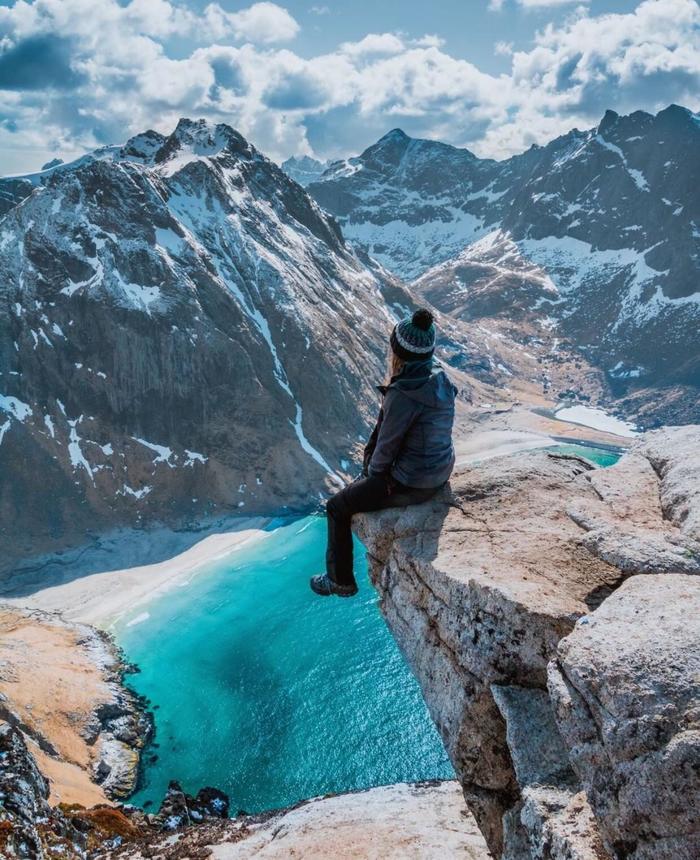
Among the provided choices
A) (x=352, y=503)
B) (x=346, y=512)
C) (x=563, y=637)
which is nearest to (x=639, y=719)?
(x=563, y=637)

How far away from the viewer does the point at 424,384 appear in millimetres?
10102

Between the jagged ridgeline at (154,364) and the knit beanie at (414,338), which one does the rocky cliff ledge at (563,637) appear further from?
the jagged ridgeline at (154,364)

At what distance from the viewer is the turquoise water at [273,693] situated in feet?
166

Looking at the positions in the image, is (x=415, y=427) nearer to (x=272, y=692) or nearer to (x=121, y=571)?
(x=272, y=692)

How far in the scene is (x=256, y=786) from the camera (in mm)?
49625

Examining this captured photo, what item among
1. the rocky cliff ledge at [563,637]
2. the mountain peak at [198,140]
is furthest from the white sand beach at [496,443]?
the rocky cliff ledge at [563,637]

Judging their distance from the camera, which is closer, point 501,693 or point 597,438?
point 501,693

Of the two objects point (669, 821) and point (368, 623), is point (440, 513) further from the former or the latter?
point (368, 623)

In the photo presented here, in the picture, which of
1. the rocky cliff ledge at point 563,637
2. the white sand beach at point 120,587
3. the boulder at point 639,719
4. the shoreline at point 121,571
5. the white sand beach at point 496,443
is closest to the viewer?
the boulder at point 639,719

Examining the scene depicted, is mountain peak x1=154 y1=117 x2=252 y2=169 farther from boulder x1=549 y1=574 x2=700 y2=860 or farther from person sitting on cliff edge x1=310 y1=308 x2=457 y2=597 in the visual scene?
boulder x1=549 y1=574 x2=700 y2=860

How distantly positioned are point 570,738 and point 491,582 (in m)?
2.48

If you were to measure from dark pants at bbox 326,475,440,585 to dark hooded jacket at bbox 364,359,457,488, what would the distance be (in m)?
0.28

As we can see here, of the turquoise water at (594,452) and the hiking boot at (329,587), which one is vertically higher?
the hiking boot at (329,587)

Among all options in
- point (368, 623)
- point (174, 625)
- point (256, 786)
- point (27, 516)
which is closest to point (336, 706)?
point (256, 786)
